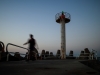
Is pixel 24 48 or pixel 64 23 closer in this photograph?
pixel 24 48

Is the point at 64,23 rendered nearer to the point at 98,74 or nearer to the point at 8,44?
the point at 8,44

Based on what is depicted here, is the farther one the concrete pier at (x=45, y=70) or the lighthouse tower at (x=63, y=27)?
the lighthouse tower at (x=63, y=27)

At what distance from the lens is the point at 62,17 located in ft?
67.6

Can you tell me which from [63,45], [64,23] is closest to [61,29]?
[64,23]

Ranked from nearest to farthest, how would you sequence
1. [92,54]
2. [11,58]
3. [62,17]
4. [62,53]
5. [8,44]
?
[8,44]
[11,58]
[92,54]
[62,53]
[62,17]

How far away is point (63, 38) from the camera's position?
64.0 feet

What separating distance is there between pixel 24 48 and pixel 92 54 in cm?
946

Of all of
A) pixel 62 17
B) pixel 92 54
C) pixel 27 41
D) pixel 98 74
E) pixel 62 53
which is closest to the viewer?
pixel 98 74

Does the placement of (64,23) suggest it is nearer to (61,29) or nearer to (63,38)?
(61,29)

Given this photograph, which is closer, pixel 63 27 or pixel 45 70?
pixel 45 70

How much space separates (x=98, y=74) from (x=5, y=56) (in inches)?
325

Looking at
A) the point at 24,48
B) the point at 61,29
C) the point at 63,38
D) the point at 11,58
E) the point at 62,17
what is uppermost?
the point at 62,17

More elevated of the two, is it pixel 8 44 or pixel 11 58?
pixel 8 44

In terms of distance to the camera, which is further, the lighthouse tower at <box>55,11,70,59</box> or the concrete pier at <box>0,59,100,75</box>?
the lighthouse tower at <box>55,11,70,59</box>
